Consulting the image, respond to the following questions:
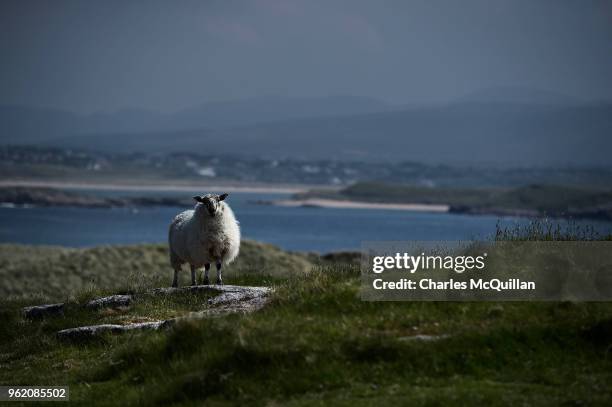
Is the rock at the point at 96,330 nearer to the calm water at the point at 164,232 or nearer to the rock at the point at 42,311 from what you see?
the rock at the point at 42,311

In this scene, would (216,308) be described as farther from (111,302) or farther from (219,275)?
(111,302)

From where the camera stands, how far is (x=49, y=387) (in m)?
15.5

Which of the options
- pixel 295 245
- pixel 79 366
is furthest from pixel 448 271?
pixel 295 245

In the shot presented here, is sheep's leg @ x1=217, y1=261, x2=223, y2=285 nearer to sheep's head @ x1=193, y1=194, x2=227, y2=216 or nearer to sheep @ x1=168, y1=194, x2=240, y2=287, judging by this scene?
sheep @ x1=168, y1=194, x2=240, y2=287

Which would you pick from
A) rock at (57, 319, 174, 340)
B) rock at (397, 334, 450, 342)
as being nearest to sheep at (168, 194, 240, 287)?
rock at (57, 319, 174, 340)

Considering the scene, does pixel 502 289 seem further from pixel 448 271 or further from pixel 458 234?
pixel 458 234

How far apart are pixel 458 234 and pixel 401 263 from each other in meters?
151

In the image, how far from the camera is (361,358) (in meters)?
13.9

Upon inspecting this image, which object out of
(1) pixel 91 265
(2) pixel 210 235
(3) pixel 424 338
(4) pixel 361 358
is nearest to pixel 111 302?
(2) pixel 210 235

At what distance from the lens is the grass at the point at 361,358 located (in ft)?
42.6

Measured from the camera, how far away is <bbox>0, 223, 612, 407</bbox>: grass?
42.6 ft

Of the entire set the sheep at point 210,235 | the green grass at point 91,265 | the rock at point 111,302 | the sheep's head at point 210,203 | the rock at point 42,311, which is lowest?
the green grass at point 91,265

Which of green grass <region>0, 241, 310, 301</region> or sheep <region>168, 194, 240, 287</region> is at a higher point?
sheep <region>168, 194, 240, 287</region>

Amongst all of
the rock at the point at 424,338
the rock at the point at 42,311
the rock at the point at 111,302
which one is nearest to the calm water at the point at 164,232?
the rock at the point at 42,311
